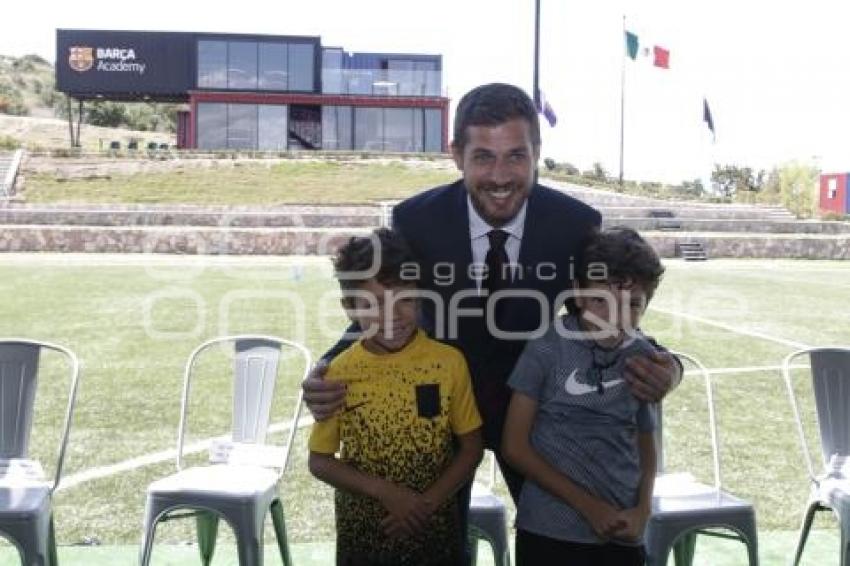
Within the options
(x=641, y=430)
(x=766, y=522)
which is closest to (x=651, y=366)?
(x=641, y=430)

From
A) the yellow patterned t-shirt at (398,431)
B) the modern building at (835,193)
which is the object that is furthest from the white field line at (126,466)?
the modern building at (835,193)

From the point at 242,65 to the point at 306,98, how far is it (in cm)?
382

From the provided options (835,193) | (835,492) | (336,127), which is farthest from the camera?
(835,193)

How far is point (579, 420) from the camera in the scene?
9.63 ft

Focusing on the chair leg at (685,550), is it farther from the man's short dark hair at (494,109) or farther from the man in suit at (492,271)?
the man's short dark hair at (494,109)

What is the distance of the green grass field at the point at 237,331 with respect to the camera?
18.6 ft

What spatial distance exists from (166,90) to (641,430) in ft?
177

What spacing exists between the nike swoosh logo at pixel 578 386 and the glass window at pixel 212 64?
5056cm

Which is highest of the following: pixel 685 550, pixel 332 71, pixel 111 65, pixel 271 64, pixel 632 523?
pixel 111 65

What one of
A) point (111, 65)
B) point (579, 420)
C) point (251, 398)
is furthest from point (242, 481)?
point (111, 65)

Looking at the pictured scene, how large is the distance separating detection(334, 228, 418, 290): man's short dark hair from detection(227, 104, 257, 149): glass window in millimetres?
49360

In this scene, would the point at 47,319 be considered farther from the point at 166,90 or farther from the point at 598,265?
the point at 166,90

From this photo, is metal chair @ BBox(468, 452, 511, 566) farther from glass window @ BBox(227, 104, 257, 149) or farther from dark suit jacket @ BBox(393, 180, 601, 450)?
glass window @ BBox(227, 104, 257, 149)

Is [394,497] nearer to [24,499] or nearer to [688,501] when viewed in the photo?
[688,501]
